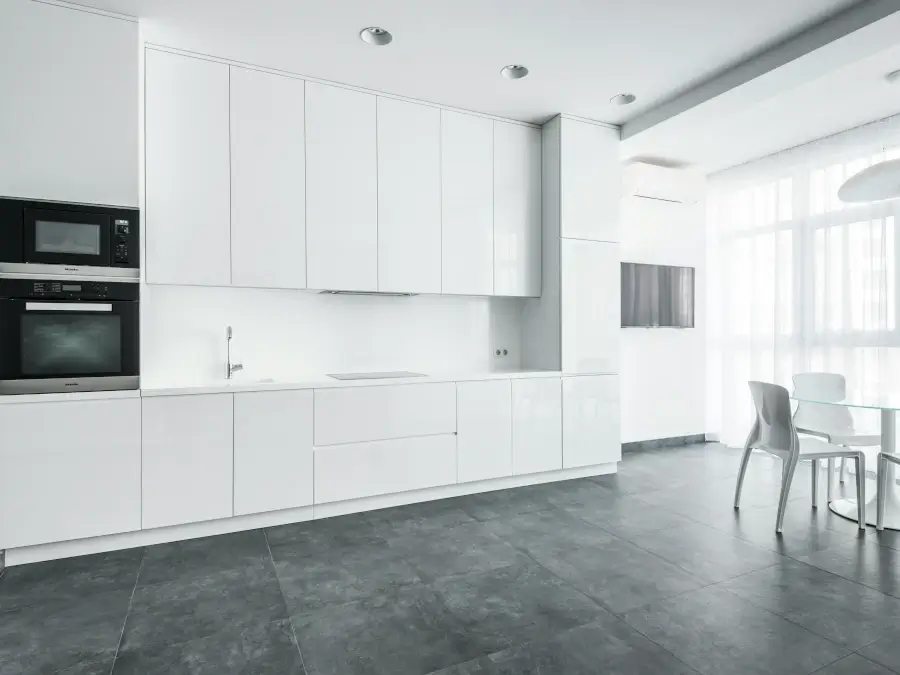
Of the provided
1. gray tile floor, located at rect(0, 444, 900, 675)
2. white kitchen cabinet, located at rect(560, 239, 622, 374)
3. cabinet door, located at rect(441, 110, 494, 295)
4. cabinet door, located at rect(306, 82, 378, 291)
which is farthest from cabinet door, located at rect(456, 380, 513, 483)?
cabinet door, located at rect(306, 82, 378, 291)

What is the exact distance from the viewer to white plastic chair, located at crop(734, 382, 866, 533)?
→ 3.24m

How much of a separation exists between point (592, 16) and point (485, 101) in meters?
1.24

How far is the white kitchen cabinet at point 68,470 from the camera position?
8.92 feet

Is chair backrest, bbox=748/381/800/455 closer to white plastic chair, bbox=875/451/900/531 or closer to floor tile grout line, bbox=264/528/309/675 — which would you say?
white plastic chair, bbox=875/451/900/531

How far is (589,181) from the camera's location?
4500 millimetres

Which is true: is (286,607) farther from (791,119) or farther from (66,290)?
(791,119)

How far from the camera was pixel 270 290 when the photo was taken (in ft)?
12.8

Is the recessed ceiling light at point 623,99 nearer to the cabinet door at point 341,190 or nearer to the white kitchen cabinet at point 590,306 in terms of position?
the white kitchen cabinet at point 590,306

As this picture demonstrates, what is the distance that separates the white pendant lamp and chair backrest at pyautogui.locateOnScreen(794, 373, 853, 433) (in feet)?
4.74

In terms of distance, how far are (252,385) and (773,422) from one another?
3.24m

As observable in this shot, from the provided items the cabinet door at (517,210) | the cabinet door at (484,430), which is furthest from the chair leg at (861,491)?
the cabinet door at (517,210)

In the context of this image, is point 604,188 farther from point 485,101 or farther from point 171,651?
point 171,651

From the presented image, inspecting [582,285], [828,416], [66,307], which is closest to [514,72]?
[582,285]

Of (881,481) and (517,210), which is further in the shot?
(517,210)
